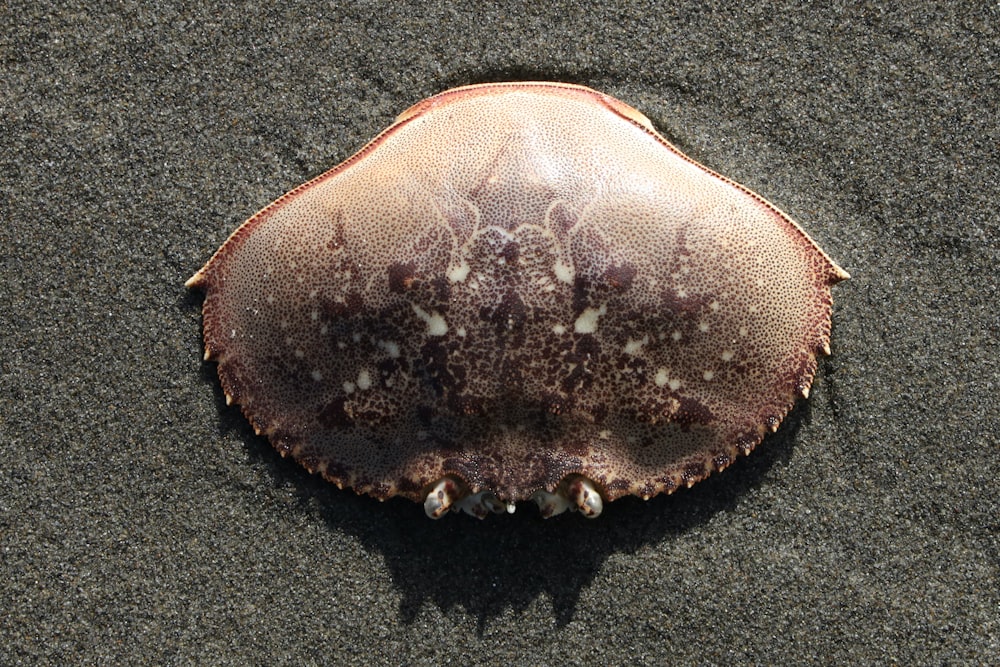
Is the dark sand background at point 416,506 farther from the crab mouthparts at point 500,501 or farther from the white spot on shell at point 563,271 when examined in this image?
the white spot on shell at point 563,271

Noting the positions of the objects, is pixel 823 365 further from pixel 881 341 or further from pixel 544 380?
pixel 544 380

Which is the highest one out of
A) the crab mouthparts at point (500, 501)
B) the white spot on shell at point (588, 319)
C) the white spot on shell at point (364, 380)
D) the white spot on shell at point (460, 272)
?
the white spot on shell at point (460, 272)

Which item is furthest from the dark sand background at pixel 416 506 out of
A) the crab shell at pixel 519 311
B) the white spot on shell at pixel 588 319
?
the white spot on shell at pixel 588 319

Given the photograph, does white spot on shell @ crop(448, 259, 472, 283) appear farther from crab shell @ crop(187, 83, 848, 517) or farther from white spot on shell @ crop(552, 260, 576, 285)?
white spot on shell @ crop(552, 260, 576, 285)

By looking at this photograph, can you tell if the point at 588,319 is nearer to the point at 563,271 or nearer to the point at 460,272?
the point at 563,271

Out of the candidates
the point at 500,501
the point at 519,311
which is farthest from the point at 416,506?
the point at 519,311

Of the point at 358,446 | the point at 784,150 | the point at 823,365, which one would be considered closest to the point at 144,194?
the point at 358,446
